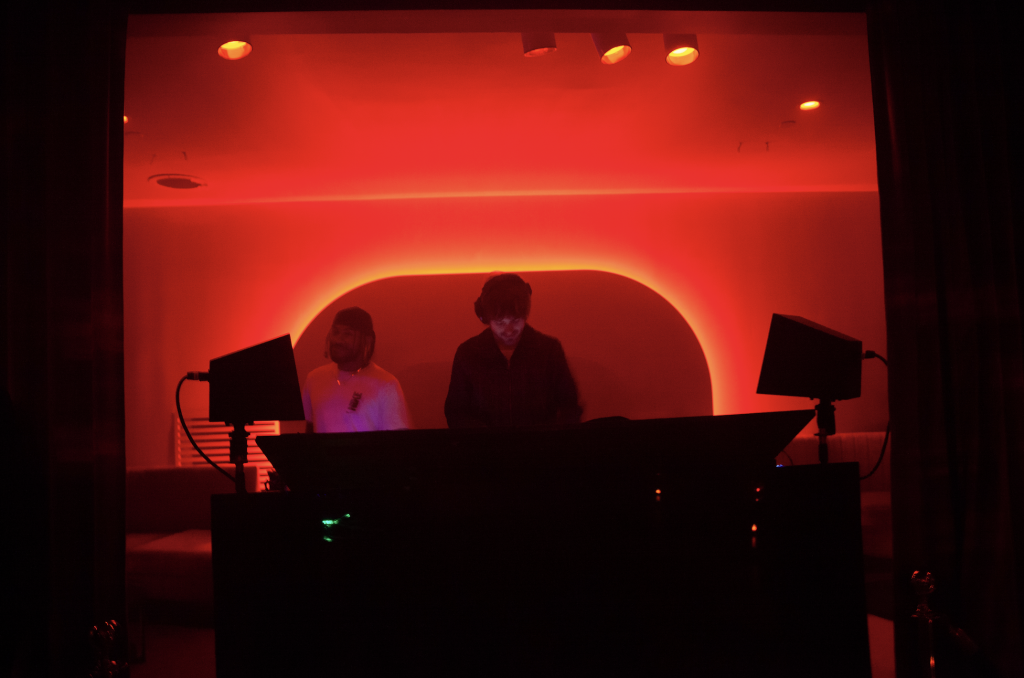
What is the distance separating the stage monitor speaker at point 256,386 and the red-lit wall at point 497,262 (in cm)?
317

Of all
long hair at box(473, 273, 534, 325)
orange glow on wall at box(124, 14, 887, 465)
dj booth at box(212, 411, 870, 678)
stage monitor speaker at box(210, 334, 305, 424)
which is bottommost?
dj booth at box(212, 411, 870, 678)

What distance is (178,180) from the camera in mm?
4219

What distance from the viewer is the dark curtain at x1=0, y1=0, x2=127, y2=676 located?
1604mm

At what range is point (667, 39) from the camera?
2.55m

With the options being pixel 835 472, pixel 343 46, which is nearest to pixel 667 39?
pixel 343 46

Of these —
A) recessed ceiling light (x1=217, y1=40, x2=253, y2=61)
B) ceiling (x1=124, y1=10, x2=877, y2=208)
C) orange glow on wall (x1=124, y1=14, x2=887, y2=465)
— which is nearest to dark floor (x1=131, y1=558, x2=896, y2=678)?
orange glow on wall (x1=124, y1=14, x2=887, y2=465)

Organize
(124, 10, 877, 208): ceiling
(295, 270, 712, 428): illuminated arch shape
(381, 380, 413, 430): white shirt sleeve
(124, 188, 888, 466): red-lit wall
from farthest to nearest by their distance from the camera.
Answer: (124, 188, 888, 466): red-lit wall → (295, 270, 712, 428): illuminated arch shape → (381, 380, 413, 430): white shirt sleeve → (124, 10, 877, 208): ceiling

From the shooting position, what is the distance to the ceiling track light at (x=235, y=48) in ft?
8.14

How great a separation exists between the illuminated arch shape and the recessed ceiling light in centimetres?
235

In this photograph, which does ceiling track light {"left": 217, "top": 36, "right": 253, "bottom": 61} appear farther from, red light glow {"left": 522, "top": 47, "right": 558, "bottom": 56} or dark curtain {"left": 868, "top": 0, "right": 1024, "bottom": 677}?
dark curtain {"left": 868, "top": 0, "right": 1024, "bottom": 677}

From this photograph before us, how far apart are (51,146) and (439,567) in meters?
1.55

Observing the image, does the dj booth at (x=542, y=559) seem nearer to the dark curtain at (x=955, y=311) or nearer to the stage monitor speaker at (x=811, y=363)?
the stage monitor speaker at (x=811, y=363)

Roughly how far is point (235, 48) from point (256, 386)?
1.60 meters

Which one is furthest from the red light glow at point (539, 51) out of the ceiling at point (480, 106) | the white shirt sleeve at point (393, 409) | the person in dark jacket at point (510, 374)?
the white shirt sleeve at point (393, 409)
